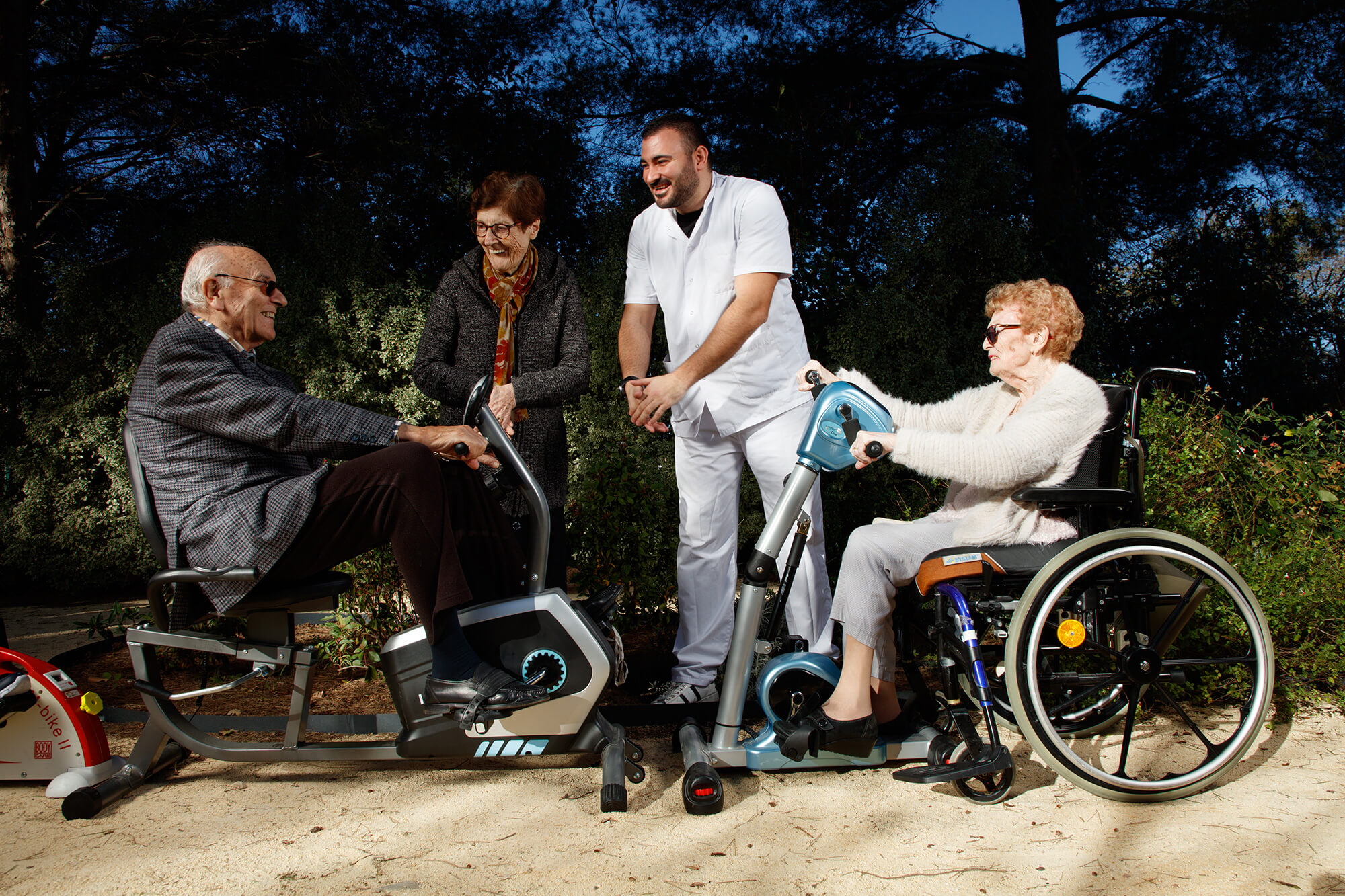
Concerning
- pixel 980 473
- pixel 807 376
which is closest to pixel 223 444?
pixel 807 376

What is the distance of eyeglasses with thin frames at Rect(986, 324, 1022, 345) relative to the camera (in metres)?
2.35

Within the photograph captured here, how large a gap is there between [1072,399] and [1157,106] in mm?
5089

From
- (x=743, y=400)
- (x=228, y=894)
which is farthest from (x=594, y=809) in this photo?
(x=743, y=400)

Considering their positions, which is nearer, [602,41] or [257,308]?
[257,308]

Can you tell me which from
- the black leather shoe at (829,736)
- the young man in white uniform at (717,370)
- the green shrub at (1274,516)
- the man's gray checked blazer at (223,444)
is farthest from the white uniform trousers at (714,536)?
the green shrub at (1274,516)

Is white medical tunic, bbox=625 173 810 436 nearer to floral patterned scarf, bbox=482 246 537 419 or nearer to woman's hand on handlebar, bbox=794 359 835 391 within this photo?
woman's hand on handlebar, bbox=794 359 835 391

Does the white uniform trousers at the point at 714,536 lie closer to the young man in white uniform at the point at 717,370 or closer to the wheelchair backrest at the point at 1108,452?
the young man in white uniform at the point at 717,370

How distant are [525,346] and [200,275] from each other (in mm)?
957

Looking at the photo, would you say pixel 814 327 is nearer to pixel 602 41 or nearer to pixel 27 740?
pixel 602 41

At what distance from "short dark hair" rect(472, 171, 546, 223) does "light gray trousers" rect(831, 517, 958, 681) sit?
57.2 inches

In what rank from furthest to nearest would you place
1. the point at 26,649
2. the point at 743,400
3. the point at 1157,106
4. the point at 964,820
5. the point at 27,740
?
the point at 1157,106 → the point at 26,649 → the point at 743,400 → the point at 27,740 → the point at 964,820

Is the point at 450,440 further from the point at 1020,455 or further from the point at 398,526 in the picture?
the point at 1020,455

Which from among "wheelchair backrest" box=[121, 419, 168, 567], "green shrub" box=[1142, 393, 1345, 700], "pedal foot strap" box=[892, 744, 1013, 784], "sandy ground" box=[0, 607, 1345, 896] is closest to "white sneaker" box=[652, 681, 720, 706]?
→ "sandy ground" box=[0, 607, 1345, 896]

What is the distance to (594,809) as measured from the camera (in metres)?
2.19
